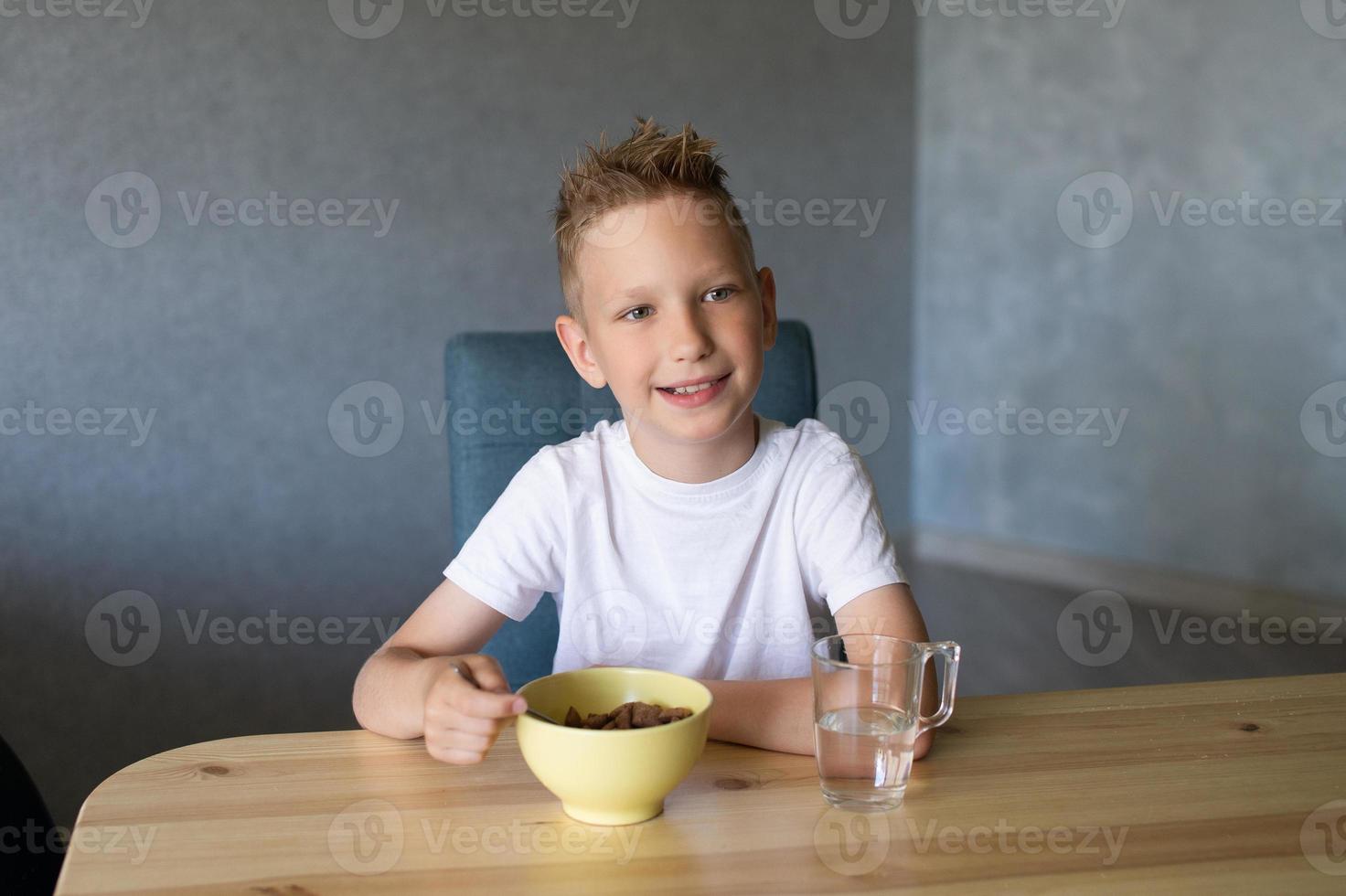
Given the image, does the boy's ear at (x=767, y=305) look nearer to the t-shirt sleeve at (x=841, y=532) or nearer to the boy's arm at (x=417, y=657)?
the t-shirt sleeve at (x=841, y=532)

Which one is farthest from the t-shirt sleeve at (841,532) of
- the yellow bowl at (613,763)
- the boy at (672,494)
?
the yellow bowl at (613,763)

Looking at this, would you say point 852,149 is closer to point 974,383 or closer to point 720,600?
point 974,383

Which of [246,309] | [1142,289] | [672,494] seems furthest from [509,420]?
[1142,289]

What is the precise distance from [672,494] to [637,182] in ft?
1.01

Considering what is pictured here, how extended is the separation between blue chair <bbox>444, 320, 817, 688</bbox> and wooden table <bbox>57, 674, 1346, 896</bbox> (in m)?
0.49

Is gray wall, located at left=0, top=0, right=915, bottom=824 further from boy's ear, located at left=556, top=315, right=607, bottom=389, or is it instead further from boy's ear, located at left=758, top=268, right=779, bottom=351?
boy's ear, located at left=758, top=268, right=779, bottom=351

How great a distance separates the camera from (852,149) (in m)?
3.59

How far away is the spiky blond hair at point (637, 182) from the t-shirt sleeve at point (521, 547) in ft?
0.58

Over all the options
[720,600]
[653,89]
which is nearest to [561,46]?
[653,89]

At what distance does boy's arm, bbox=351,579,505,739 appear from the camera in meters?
0.94

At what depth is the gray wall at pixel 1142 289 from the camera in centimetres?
309

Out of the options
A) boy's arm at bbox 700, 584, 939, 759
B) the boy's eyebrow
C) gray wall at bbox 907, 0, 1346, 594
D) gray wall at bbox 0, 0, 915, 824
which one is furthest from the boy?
gray wall at bbox 907, 0, 1346, 594

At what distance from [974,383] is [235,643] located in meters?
2.35

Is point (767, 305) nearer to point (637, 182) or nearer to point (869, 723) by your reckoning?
point (637, 182)
